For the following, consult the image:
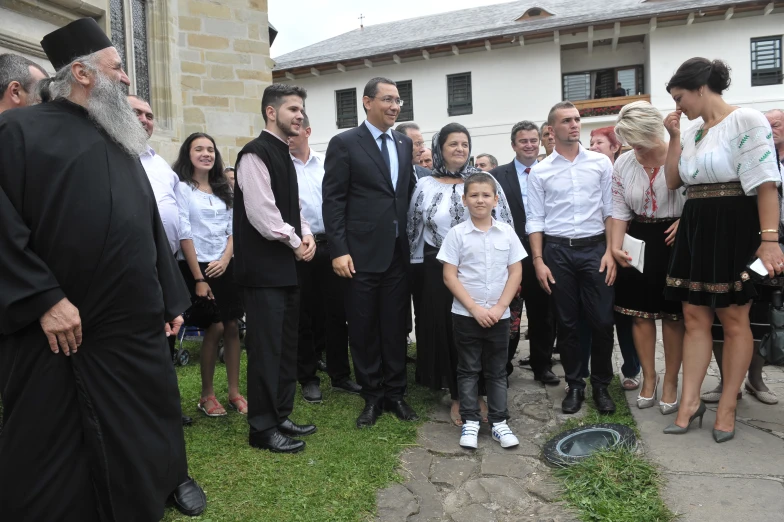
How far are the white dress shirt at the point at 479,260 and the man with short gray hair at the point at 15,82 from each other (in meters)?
2.63

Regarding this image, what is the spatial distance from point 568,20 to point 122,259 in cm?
2300

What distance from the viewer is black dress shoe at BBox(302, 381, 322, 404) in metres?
4.73

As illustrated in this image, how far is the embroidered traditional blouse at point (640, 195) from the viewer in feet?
13.3

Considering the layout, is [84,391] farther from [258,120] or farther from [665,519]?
[258,120]

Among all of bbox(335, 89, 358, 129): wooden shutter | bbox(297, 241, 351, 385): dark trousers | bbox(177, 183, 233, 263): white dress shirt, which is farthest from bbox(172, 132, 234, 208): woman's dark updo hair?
bbox(335, 89, 358, 129): wooden shutter

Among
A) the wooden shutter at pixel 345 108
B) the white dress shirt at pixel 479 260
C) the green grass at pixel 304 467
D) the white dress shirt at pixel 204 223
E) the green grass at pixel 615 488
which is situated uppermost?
the wooden shutter at pixel 345 108

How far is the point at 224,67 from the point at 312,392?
645 cm

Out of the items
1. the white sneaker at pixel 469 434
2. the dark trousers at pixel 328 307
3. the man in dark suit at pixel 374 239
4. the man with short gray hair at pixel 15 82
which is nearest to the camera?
the man with short gray hair at pixel 15 82

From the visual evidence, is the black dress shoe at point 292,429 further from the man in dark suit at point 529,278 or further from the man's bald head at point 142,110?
the man's bald head at point 142,110

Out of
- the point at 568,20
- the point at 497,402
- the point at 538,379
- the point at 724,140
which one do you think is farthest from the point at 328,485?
the point at 568,20

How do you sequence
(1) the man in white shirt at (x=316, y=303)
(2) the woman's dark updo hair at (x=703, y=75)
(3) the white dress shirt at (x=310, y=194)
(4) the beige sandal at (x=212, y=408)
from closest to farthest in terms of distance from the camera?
(2) the woman's dark updo hair at (x=703, y=75), (4) the beige sandal at (x=212, y=408), (1) the man in white shirt at (x=316, y=303), (3) the white dress shirt at (x=310, y=194)

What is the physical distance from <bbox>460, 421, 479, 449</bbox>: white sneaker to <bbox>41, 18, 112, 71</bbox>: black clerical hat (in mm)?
2937

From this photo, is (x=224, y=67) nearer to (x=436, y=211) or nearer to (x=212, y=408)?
(x=436, y=211)

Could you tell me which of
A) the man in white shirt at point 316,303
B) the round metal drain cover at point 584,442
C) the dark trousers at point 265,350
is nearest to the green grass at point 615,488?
the round metal drain cover at point 584,442
